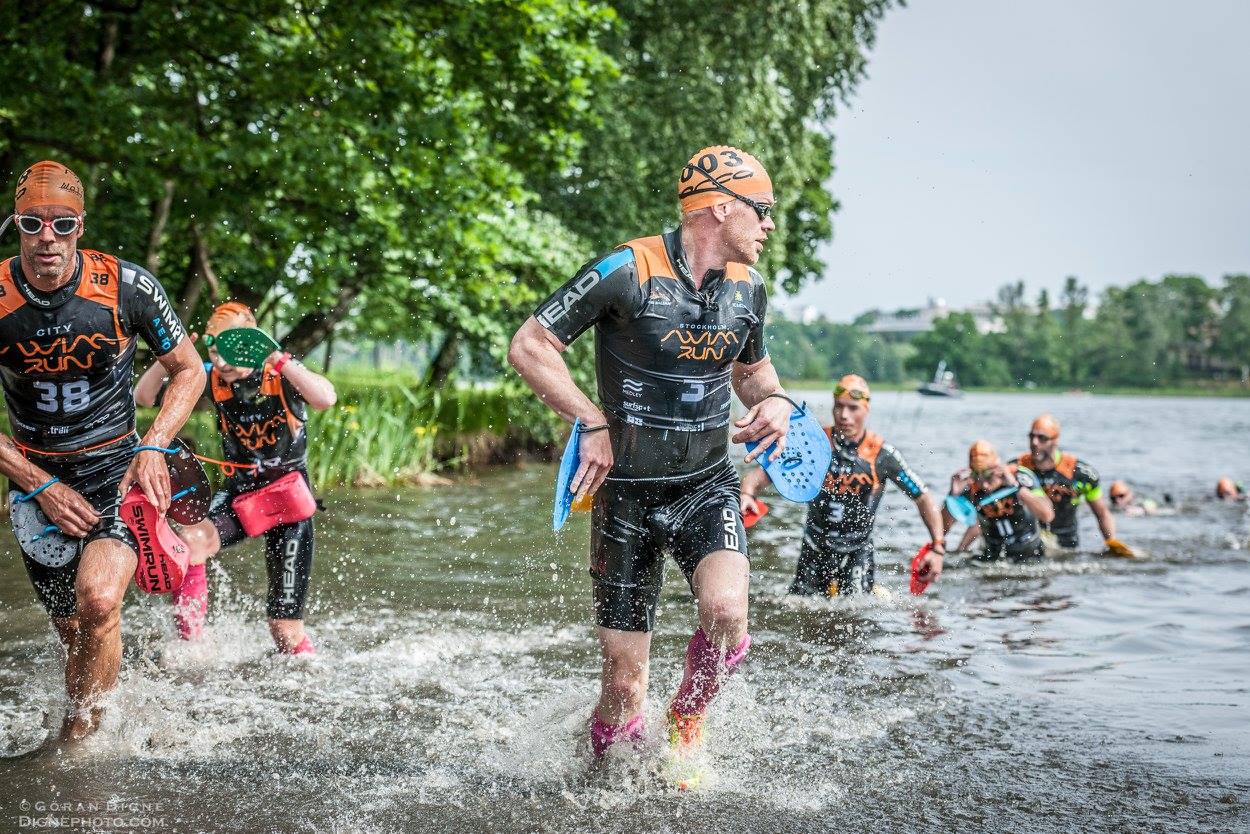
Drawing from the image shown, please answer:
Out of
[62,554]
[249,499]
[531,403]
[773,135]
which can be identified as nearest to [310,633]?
[249,499]

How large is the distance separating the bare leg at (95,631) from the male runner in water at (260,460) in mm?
1649

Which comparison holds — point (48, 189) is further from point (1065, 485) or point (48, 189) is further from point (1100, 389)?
point (1100, 389)

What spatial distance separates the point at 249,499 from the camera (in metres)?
7.05

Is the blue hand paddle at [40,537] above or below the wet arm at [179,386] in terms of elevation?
below

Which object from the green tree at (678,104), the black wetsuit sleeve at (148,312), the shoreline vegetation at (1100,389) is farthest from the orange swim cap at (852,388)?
the shoreline vegetation at (1100,389)

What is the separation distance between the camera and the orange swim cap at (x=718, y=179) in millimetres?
4941

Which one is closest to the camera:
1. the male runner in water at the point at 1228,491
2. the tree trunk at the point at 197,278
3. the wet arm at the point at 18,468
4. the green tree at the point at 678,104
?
the wet arm at the point at 18,468

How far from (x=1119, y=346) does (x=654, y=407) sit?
122543 millimetres

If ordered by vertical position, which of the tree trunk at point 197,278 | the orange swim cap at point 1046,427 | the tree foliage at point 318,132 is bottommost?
the orange swim cap at point 1046,427

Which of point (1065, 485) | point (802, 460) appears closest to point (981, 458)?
point (1065, 485)

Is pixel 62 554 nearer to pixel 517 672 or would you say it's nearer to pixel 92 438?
pixel 92 438

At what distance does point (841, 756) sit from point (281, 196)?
11.5 m

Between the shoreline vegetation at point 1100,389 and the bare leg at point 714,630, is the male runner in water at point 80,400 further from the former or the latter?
the shoreline vegetation at point 1100,389

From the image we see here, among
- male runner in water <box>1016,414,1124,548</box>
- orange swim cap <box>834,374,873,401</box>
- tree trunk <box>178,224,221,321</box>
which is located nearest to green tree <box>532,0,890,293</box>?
tree trunk <box>178,224,221,321</box>
